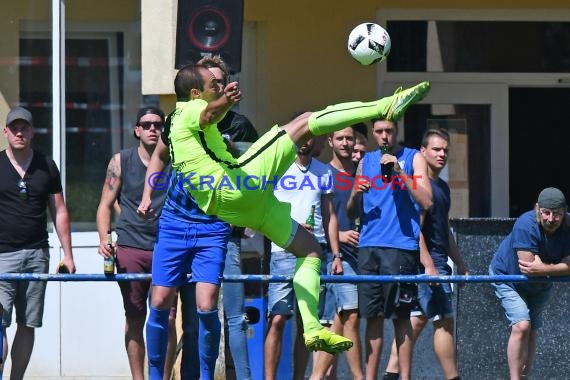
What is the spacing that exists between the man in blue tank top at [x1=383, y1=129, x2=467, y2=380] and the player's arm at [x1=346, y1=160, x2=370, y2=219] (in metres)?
0.52

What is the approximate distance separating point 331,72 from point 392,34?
2.32 ft

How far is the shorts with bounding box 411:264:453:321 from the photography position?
9312mm

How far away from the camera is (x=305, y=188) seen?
9609 mm

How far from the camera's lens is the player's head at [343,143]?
9.86 m

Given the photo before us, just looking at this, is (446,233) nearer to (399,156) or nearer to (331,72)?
(399,156)

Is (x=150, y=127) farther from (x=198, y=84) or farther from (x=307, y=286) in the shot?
(x=307, y=286)

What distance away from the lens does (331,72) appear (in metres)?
11.8

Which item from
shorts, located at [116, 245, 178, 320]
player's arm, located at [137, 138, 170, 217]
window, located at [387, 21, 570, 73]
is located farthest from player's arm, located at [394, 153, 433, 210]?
window, located at [387, 21, 570, 73]

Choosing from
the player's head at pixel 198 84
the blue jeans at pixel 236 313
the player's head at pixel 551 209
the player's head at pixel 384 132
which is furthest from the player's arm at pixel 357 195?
the player's head at pixel 198 84

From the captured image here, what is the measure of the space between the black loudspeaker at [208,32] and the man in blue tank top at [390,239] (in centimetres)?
126

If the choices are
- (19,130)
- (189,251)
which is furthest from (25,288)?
(189,251)

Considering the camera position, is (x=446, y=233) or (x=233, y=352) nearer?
(x=233, y=352)

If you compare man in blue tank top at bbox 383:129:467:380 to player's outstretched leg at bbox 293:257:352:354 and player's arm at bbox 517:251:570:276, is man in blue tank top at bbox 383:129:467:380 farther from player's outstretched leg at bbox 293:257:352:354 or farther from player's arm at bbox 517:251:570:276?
player's outstretched leg at bbox 293:257:352:354

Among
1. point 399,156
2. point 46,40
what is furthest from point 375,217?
point 46,40
